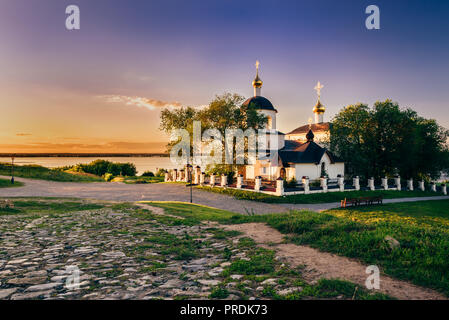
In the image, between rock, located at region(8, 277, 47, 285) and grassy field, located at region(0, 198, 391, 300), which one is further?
rock, located at region(8, 277, 47, 285)

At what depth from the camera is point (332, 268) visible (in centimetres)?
449

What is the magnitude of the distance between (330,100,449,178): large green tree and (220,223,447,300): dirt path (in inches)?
1084

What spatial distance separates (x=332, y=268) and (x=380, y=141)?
33.0 meters

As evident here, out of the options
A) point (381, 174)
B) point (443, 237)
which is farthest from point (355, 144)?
point (443, 237)

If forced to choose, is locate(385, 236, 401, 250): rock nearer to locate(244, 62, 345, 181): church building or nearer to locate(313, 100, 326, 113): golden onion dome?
locate(244, 62, 345, 181): church building

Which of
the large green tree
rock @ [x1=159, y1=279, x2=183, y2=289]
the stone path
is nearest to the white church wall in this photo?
the stone path

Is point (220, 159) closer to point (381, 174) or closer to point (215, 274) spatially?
point (381, 174)

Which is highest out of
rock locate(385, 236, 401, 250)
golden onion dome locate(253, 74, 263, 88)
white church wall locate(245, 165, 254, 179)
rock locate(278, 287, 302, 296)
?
golden onion dome locate(253, 74, 263, 88)

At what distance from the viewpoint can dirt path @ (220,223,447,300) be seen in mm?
3537

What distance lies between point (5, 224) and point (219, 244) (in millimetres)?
7627

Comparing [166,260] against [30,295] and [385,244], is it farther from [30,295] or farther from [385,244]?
[385,244]

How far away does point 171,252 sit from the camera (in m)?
5.63
